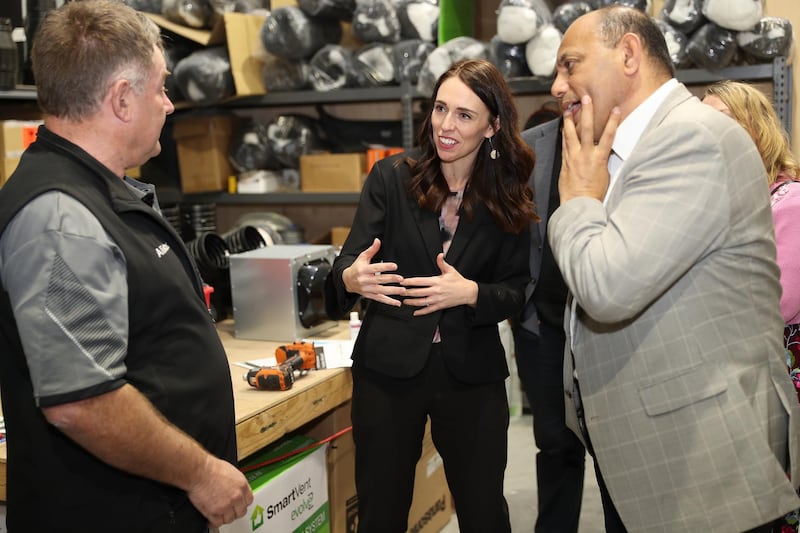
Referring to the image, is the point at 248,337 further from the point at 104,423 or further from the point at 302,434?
the point at 104,423

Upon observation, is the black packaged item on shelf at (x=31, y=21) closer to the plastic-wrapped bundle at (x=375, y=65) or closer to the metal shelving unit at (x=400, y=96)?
the metal shelving unit at (x=400, y=96)

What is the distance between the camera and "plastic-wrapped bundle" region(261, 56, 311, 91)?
3932mm

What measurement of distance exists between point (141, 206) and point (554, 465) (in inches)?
72.9

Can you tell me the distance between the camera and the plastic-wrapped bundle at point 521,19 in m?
3.26

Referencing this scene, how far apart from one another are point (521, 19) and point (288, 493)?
2.22 metres

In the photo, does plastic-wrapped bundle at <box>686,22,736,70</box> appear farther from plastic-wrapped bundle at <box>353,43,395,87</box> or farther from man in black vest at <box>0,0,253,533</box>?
man in black vest at <box>0,0,253,533</box>

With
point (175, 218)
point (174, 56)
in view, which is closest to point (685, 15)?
point (175, 218)

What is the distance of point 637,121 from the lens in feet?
4.74

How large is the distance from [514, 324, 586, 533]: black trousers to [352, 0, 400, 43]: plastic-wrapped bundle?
1.79 metres

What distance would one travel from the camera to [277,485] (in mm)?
2168

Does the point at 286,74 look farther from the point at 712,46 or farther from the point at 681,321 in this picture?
the point at 681,321

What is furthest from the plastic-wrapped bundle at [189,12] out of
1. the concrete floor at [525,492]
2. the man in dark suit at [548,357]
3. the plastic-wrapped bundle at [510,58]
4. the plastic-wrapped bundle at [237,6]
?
the concrete floor at [525,492]

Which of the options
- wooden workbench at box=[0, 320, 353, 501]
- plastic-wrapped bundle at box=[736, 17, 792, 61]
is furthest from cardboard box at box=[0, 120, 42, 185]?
plastic-wrapped bundle at box=[736, 17, 792, 61]

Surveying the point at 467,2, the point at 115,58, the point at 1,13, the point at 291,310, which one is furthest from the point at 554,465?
the point at 1,13
